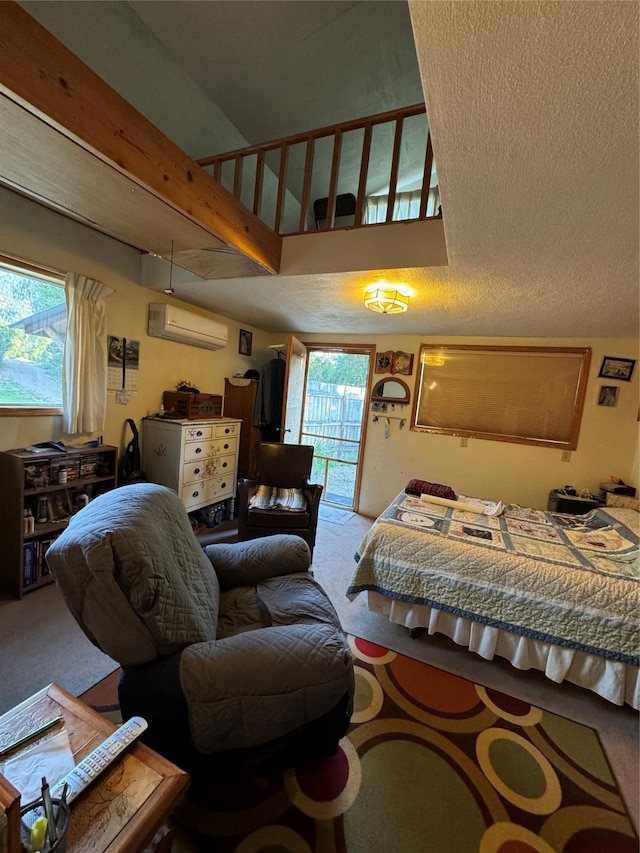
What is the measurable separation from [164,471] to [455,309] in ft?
8.98

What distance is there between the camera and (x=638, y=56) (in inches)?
28.1

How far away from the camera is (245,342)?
4047 millimetres

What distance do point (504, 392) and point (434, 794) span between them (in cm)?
320

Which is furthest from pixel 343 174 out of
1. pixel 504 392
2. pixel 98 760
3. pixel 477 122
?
pixel 98 760

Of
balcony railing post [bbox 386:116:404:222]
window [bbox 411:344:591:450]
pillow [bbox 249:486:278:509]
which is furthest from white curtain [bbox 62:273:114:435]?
window [bbox 411:344:591:450]

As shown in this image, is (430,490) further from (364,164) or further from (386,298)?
(364,164)

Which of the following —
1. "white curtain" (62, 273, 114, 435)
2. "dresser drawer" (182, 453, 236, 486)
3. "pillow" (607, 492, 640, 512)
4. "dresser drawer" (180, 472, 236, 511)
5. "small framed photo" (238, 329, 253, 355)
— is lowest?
"dresser drawer" (180, 472, 236, 511)

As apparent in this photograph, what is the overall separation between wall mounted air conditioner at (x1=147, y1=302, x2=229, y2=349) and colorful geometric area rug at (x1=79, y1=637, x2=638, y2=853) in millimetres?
2487

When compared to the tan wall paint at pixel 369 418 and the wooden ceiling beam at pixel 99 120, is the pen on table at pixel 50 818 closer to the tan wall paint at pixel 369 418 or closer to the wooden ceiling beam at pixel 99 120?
the wooden ceiling beam at pixel 99 120

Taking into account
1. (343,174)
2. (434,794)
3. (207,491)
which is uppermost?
(343,174)

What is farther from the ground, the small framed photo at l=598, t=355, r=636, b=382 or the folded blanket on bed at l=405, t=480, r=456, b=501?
the small framed photo at l=598, t=355, r=636, b=382

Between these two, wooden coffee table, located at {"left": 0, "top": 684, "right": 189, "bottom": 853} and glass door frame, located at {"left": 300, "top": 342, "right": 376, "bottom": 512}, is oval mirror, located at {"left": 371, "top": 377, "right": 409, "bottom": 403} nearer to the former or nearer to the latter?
glass door frame, located at {"left": 300, "top": 342, "right": 376, "bottom": 512}

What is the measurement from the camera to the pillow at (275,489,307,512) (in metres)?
2.71

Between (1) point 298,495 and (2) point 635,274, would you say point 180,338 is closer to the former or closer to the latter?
(1) point 298,495
